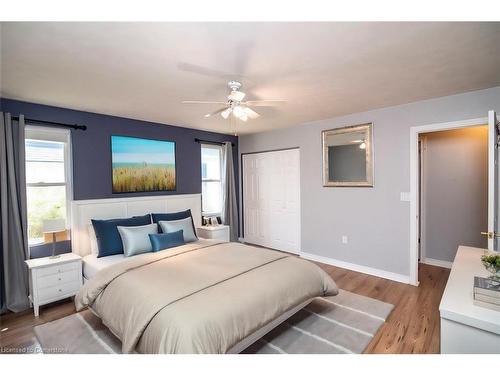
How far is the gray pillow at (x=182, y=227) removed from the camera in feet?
11.4

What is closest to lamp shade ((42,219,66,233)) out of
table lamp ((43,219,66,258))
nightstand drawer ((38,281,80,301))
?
table lamp ((43,219,66,258))

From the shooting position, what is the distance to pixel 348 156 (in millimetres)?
3896

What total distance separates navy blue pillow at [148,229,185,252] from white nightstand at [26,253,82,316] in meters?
0.84

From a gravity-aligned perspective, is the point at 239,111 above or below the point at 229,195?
above

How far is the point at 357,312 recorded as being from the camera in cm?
262

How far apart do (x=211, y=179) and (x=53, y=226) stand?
9.09ft

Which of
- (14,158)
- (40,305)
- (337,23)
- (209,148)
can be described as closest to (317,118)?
(209,148)

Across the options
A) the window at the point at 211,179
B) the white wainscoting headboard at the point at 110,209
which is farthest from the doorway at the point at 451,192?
the white wainscoting headboard at the point at 110,209

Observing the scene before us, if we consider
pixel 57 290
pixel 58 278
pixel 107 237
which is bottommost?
pixel 57 290

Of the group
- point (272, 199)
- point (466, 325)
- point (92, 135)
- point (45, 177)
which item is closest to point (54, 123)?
point (92, 135)

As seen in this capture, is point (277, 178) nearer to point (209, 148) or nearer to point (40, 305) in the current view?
point (209, 148)

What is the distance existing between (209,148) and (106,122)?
6.29 feet

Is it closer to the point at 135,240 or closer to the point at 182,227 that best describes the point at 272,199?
the point at 182,227

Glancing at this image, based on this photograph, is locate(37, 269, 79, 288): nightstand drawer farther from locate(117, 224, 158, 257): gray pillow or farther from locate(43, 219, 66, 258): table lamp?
locate(117, 224, 158, 257): gray pillow
